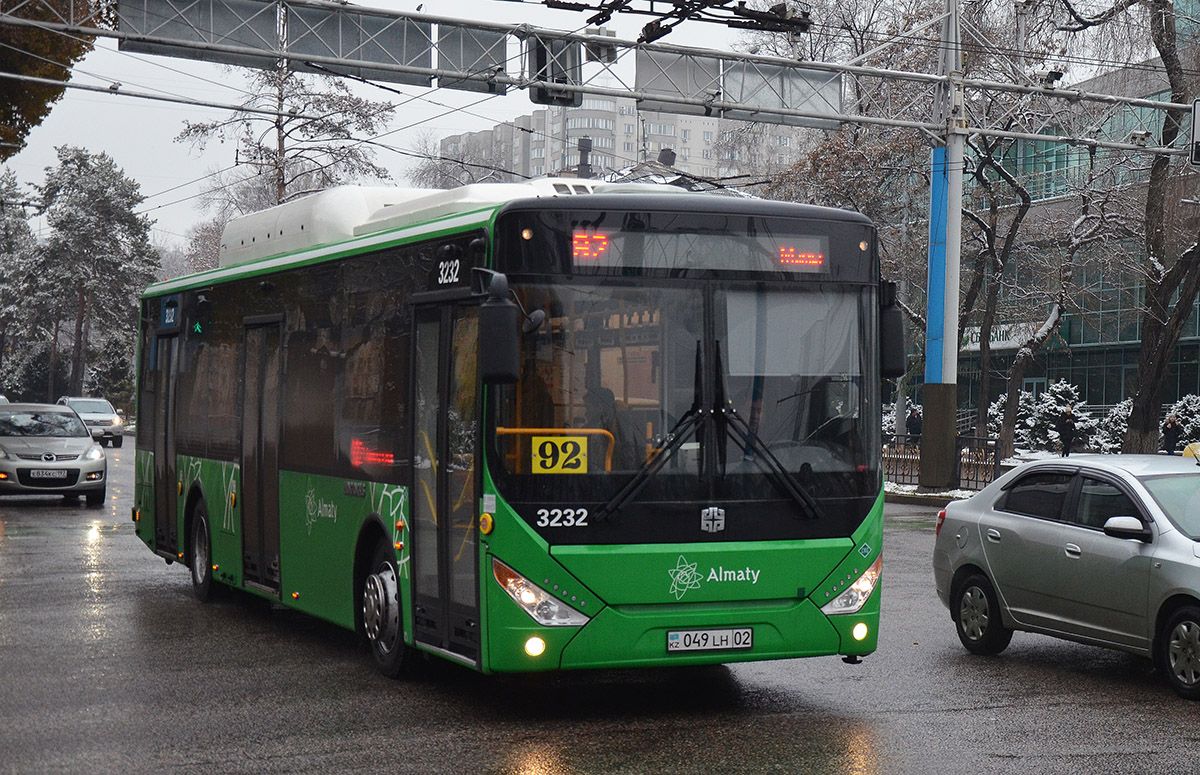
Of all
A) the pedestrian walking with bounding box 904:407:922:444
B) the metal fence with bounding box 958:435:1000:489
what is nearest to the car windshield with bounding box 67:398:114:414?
the pedestrian walking with bounding box 904:407:922:444

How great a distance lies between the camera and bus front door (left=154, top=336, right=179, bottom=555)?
15742mm

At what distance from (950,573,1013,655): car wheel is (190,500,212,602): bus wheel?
21.0 ft

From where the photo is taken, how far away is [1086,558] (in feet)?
36.5

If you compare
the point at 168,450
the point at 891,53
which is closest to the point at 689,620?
the point at 168,450

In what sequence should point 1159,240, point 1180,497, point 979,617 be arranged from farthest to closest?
point 1159,240 < point 979,617 < point 1180,497

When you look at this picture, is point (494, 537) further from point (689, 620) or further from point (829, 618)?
point (829, 618)

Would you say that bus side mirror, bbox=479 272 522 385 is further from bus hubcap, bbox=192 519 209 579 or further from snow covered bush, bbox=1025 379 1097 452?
snow covered bush, bbox=1025 379 1097 452

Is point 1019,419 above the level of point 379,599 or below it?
above

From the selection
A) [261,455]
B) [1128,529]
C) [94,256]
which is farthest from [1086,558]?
[94,256]

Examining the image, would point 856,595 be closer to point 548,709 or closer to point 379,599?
point 548,709

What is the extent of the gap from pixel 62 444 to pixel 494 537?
70.6ft

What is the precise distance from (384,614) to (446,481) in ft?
4.63

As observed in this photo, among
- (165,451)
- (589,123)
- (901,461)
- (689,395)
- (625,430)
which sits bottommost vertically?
(901,461)

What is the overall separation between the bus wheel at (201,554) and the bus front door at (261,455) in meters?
1.22
